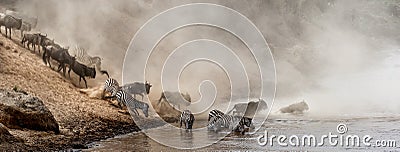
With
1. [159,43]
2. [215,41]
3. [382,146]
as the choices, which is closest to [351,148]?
[382,146]

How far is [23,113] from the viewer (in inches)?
453

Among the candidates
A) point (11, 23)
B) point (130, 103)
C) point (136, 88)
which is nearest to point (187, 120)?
point (130, 103)

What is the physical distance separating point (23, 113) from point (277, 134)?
6.81 meters

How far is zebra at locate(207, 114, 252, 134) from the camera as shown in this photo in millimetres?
14586

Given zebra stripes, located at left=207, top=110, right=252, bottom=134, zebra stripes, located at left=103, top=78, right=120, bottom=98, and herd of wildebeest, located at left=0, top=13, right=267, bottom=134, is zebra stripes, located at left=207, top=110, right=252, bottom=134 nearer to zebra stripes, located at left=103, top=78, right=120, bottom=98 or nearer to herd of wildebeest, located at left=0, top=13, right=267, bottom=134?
herd of wildebeest, located at left=0, top=13, right=267, bottom=134

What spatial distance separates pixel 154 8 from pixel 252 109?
1494 cm

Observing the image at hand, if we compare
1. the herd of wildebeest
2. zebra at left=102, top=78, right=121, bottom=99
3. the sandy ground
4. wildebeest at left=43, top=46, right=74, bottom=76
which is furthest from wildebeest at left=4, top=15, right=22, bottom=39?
zebra at left=102, top=78, right=121, bottom=99

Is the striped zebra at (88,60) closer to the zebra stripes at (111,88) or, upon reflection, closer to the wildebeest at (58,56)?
the wildebeest at (58,56)

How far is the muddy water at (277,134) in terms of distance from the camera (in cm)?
1109

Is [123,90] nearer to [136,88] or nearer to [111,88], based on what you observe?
[111,88]

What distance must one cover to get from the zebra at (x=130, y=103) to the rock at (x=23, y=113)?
17.2 ft

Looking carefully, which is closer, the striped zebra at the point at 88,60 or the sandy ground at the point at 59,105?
the sandy ground at the point at 59,105

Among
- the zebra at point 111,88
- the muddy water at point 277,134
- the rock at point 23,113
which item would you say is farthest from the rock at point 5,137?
the zebra at point 111,88

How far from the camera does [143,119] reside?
16.8 meters
